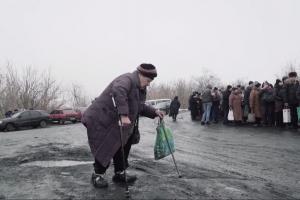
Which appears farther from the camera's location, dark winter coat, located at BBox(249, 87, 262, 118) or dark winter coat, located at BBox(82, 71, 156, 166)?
dark winter coat, located at BBox(249, 87, 262, 118)

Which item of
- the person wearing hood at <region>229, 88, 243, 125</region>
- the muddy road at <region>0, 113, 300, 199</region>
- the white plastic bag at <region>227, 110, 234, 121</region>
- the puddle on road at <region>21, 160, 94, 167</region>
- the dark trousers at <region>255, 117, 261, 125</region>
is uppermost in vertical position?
the person wearing hood at <region>229, 88, 243, 125</region>

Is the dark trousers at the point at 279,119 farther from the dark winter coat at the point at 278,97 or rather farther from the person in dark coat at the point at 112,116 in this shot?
the person in dark coat at the point at 112,116

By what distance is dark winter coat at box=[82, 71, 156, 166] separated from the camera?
4909 mm

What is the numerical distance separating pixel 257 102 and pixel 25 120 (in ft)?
64.9

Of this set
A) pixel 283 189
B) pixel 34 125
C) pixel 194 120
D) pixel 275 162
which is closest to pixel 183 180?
pixel 283 189

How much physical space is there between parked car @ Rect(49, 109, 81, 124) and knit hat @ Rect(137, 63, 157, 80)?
31.4 meters

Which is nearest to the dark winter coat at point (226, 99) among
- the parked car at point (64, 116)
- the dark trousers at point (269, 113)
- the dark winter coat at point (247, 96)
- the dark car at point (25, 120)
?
the dark winter coat at point (247, 96)

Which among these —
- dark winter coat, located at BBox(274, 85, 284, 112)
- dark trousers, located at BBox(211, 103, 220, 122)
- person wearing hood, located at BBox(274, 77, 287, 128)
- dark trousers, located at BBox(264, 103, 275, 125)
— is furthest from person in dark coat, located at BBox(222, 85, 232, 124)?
dark winter coat, located at BBox(274, 85, 284, 112)

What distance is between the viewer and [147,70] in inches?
206

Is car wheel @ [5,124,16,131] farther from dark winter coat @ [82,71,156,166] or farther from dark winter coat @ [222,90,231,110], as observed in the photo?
dark winter coat @ [82,71,156,166]

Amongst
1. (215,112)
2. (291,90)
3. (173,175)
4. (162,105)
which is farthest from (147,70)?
(162,105)

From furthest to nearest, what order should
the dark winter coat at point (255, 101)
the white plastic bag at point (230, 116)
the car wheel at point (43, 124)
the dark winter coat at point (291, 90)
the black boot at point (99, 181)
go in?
the car wheel at point (43, 124) < the white plastic bag at point (230, 116) < the dark winter coat at point (255, 101) < the dark winter coat at point (291, 90) < the black boot at point (99, 181)

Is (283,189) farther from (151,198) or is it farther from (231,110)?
(231,110)

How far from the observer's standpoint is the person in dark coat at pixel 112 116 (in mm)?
4898
